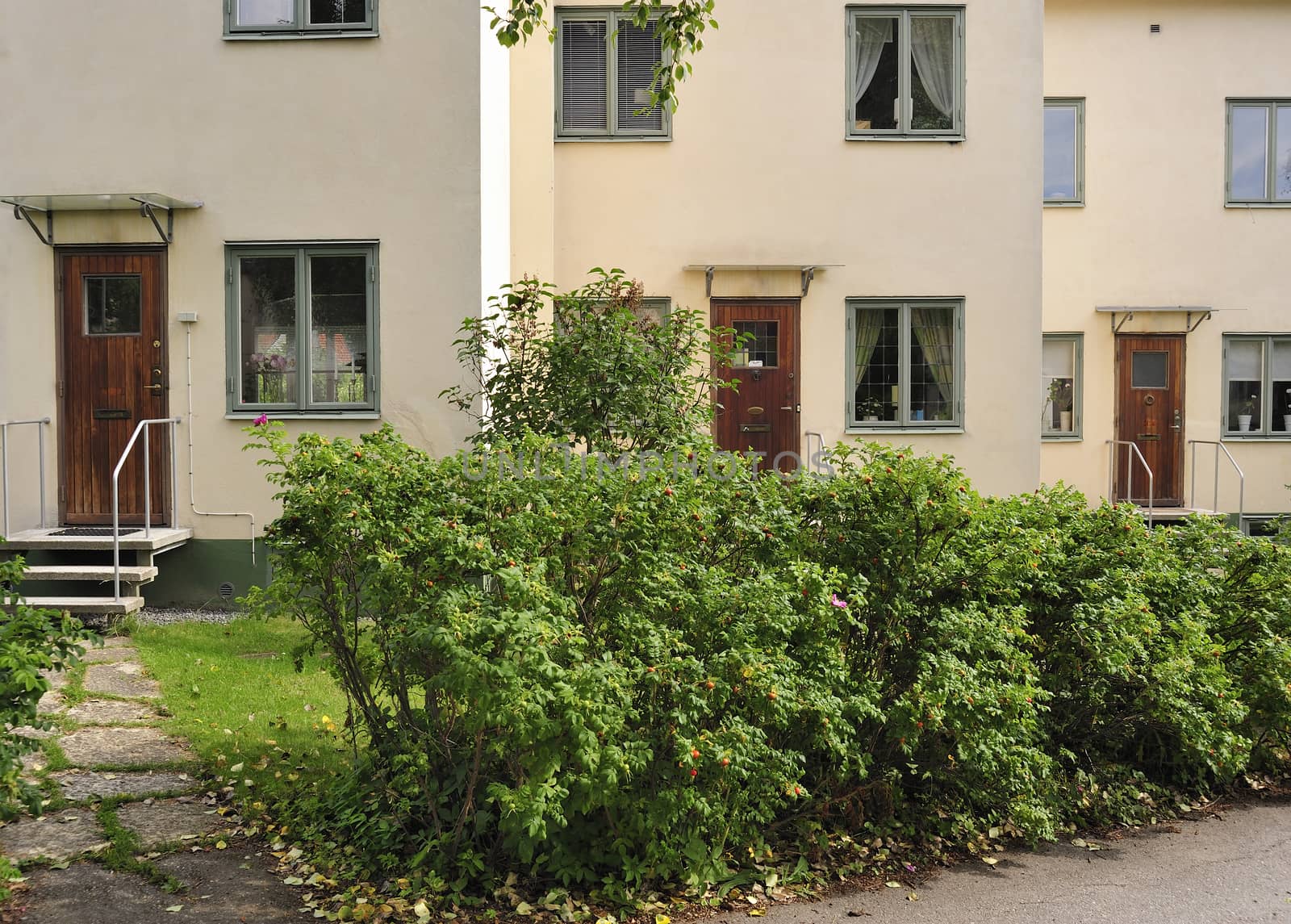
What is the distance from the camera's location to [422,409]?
9.82 metres

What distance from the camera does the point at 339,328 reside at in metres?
9.91

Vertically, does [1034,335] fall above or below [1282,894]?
above

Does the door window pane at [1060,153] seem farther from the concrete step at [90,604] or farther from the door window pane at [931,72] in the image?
the concrete step at [90,604]

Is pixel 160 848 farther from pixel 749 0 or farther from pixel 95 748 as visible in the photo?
pixel 749 0

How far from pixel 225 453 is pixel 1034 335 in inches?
333

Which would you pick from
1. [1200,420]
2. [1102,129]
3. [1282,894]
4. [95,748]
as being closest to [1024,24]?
[1102,129]

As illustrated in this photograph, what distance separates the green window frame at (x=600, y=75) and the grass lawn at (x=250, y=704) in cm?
644

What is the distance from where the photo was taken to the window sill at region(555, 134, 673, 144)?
11.9 metres

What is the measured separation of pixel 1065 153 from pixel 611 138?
6.19 m

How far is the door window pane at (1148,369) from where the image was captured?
45.9 feet

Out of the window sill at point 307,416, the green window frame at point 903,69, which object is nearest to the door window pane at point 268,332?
the window sill at point 307,416

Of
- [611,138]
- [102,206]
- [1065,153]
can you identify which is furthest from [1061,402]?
[102,206]

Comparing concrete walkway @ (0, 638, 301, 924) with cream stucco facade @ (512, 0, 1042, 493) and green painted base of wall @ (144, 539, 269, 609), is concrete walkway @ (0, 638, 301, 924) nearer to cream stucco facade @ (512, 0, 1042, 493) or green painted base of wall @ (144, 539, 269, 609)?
green painted base of wall @ (144, 539, 269, 609)

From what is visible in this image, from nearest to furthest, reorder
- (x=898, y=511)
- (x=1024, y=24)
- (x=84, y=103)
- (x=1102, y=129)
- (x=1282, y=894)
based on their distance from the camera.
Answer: (x=1282, y=894)
(x=898, y=511)
(x=84, y=103)
(x=1024, y=24)
(x=1102, y=129)
